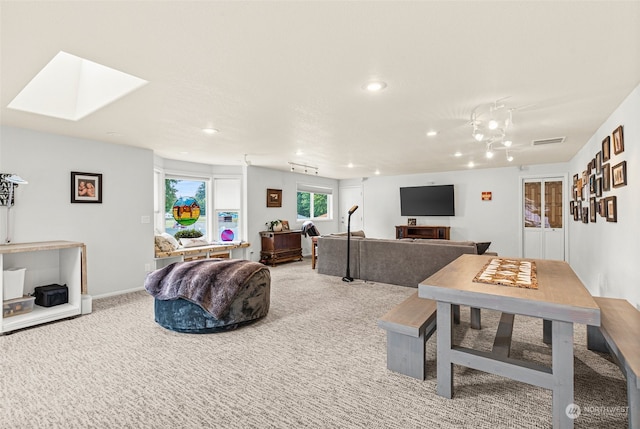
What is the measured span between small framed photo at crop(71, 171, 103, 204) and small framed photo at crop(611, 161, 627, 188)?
5985mm

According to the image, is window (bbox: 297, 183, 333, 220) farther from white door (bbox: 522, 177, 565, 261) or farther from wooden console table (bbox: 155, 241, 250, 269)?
white door (bbox: 522, 177, 565, 261)

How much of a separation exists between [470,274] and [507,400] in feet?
2.75

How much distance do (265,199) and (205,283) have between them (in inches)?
173

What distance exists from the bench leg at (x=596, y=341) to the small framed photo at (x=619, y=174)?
4.24ft

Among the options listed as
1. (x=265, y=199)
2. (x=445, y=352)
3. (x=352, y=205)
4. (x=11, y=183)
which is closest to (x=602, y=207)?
(x=445, y=352)

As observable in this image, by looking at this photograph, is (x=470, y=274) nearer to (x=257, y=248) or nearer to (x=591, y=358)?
(x=591, y=358)

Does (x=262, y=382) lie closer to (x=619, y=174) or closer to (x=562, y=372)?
(x=562, y=372)

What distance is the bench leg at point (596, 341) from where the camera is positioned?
266 centimetres

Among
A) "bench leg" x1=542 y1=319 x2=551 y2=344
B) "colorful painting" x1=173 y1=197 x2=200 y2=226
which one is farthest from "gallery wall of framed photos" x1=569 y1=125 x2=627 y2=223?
"colorful painting" x1=173 y1=197 x2=200 y2=226

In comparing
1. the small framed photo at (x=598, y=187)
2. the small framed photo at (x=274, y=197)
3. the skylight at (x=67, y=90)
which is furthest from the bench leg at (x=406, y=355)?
the small framed photo at (x=274, y=197)

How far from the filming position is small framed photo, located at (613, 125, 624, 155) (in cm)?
280

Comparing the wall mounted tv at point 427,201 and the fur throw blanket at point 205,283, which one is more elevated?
the wall mounted tv at point 427,201

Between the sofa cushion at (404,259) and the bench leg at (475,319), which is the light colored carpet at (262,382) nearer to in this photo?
the bench leg at (475,319)

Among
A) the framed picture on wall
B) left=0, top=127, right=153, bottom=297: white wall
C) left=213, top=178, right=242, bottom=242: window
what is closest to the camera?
left=0, top=127, right=153, bottom=297: white wall
